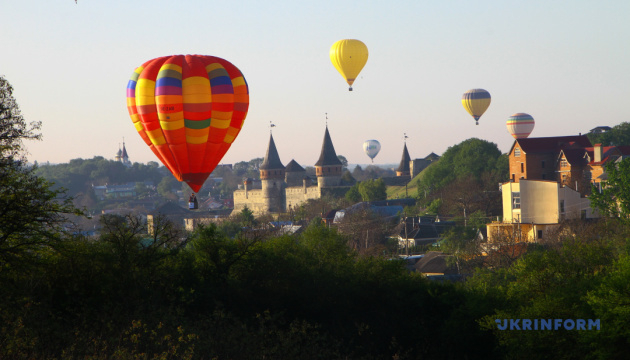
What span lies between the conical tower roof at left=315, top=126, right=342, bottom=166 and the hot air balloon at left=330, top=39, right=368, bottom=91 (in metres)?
53.5

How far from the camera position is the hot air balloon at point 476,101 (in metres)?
78.4

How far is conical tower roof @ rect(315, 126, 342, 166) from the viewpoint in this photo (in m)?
108

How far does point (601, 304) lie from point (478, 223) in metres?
42.7

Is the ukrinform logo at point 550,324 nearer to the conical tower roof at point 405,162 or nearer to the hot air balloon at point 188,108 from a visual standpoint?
the hot air balloon at point 188,108

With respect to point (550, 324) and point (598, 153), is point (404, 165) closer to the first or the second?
point (598, 153)

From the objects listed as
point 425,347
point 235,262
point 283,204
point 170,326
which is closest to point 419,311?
point 425,347

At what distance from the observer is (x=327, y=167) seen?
107 m

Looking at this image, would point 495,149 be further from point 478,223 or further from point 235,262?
point 235,262

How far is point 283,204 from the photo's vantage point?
110 metres

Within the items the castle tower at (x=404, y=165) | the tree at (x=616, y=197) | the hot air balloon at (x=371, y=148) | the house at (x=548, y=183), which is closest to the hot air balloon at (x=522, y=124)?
the house at (x=548, y=183)

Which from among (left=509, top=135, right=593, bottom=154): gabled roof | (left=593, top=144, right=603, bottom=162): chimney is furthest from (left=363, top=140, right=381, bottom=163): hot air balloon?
(left=593, top=144, right=603, bottom=162): chimney

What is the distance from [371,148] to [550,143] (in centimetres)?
9460

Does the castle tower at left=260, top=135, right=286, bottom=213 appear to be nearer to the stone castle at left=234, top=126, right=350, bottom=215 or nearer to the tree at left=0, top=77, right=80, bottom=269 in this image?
the stone castle at left=234, top=126, right=350, bottom=215

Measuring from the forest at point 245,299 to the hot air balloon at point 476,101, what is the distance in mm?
52729
